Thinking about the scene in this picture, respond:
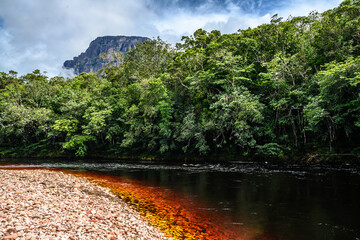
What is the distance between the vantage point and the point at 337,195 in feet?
38.8

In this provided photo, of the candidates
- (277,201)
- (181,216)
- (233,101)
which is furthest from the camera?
(233,101)

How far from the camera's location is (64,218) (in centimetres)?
696

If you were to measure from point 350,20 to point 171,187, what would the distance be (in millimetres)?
25803

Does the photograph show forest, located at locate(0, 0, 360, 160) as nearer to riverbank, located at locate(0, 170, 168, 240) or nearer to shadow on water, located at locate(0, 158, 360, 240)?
shadow on water, located at locate(0, 158, 360, 240)

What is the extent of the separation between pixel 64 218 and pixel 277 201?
10324 millimetres

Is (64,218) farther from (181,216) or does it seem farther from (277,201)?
(277,201)

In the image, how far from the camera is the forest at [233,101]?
70.7ft

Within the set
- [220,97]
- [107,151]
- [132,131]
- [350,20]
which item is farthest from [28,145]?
[350,20]

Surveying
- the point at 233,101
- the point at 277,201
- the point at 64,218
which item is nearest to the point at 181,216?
the point at 64,218

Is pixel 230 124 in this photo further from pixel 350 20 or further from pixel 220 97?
pixel 350 20

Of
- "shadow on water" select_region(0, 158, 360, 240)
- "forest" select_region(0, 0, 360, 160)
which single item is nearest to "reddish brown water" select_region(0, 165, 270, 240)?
"shadow on water" select_region(0, 158, 360, 240)

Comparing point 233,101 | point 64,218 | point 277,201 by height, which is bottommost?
point 277,201

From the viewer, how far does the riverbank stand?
18.9 feet

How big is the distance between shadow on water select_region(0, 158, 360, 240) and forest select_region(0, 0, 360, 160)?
6.62m
